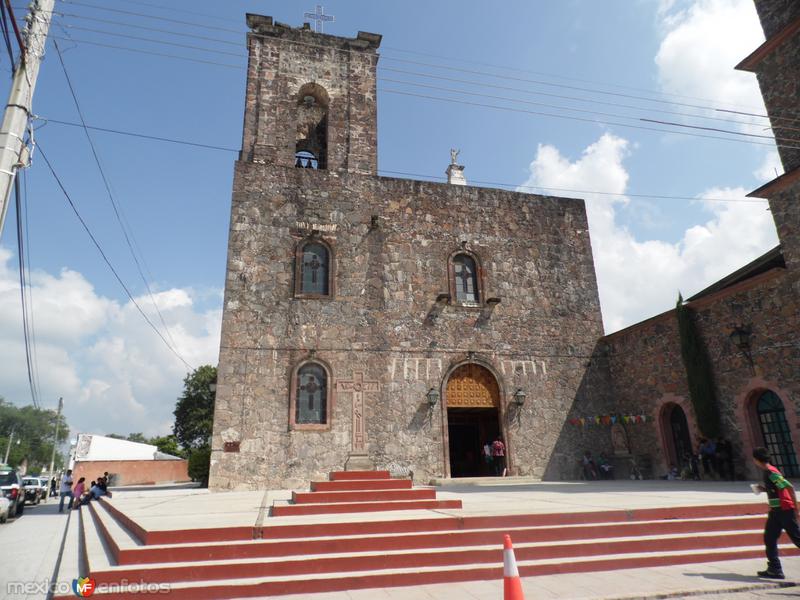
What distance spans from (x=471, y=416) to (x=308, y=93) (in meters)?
12.8

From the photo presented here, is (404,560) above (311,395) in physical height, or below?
below

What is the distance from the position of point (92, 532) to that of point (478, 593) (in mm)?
6689

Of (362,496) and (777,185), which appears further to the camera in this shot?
(777,185)

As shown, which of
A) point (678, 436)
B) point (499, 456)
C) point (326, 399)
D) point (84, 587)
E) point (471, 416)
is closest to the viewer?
point (84, 587)

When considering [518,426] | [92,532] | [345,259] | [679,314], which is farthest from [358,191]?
[92,532]

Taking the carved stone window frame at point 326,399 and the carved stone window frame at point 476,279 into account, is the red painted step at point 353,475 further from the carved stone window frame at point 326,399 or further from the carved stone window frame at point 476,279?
the carved stone window frame at point 476,279

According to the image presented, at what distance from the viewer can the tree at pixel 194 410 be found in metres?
39.3

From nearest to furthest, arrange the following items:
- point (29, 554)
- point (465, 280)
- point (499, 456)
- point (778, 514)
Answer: point (778, 514) → point (29, 554) → point (499, 456) → point (465, 280)

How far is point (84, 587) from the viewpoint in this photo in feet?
15.7

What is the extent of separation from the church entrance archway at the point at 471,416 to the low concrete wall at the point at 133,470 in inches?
883

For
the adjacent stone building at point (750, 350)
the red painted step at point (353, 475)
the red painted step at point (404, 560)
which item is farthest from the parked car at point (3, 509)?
the adjacent stone building at point (750, 350)

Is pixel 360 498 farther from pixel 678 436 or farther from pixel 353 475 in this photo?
pixel 678 436

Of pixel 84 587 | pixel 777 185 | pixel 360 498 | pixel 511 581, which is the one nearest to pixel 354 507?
pixel 360 498

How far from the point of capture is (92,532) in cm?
821
